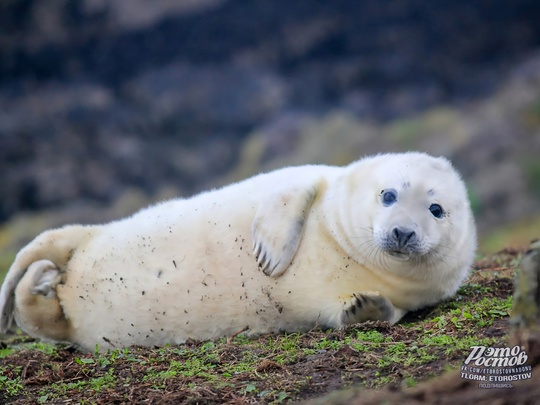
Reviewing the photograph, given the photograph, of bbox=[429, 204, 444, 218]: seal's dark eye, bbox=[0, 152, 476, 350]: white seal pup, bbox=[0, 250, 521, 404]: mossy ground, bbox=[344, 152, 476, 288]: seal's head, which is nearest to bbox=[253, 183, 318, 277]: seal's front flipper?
bbox=[0, 152, 476, 350]: white seal pup

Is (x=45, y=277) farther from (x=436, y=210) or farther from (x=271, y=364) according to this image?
(x=436, y=210)

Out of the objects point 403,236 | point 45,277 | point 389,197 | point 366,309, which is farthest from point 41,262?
point 403,236

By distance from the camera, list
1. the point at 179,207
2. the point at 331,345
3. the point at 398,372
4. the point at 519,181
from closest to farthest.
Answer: the point at 398,372, the point at 331,345, the point at 179,207, the point at 519,181

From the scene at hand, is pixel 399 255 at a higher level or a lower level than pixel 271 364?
Answer: higher

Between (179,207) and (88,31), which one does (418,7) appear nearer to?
(88,31)

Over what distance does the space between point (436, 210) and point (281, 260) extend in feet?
3.42

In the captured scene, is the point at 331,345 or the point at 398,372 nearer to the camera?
the point at 398,372

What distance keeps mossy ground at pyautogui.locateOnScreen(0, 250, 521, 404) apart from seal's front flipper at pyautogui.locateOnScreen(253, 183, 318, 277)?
A: 19.4 inches

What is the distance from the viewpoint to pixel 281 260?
485 cm

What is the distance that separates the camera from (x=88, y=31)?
55.5ft

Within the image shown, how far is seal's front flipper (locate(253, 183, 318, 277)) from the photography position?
486 cm

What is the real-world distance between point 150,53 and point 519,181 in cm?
881

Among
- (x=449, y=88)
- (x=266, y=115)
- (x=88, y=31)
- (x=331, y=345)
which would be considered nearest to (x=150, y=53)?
(x=88, y=31)

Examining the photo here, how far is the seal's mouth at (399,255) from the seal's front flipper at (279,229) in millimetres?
666
